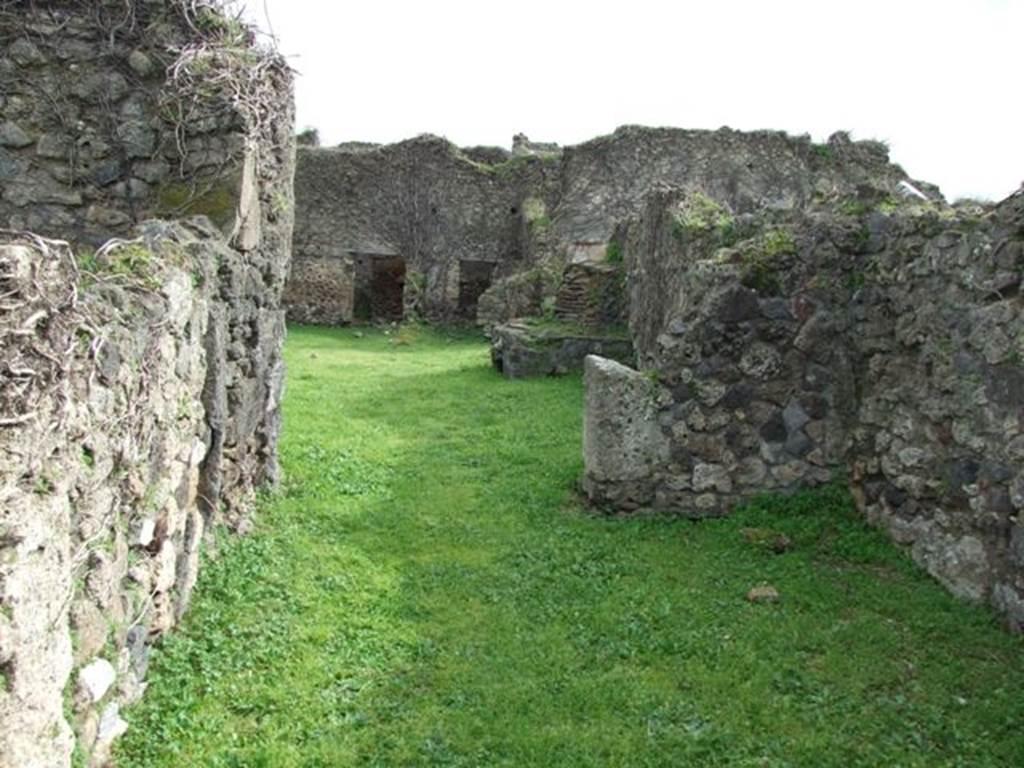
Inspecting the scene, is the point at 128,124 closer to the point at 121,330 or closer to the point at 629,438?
the point at 121,330

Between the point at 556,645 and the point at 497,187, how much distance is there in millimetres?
18444

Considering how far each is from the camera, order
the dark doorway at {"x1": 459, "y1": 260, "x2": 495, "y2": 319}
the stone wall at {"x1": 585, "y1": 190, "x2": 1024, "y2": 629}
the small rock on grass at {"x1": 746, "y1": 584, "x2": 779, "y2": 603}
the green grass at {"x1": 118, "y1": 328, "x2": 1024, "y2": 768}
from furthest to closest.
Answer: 1. the dark doorway at {"x1": 459, "y1": 260, "x2": 495, "y2": 319}
2. the stone wall at {"x1": 585, "y1": 190, "x2": 1024, "y2": 629}
3. the small rock on grass at {"x1": 746, "y1": 584, "x2": 779, "y2": 603}
4. the green grass at {"x1": 118, "y1": 328, "x2": 1024, "y2": 768}

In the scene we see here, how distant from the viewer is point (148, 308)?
369cm

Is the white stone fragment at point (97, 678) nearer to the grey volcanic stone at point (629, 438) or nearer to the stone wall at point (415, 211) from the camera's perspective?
the grey volcanic stone at point (629, 438)

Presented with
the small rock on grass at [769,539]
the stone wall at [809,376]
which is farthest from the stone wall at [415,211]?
the small rock on grass at [769,539]

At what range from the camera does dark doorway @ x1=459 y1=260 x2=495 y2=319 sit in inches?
870

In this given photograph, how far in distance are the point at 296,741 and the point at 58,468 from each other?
5.20 feet

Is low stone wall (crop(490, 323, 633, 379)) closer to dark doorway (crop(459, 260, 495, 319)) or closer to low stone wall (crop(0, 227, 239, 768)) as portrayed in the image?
low stone wall (crop(0, 227, 239, 768))

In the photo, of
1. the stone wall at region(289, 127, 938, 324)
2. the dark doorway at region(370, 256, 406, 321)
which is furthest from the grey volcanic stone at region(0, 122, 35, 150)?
the dark doorway at region(370, 256, 406, 321)

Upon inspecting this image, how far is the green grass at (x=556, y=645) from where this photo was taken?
11.9 ft

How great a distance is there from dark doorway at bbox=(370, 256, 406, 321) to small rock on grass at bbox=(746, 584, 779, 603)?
61.4ft

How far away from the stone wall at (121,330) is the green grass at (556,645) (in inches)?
16.9

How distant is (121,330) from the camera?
3.27 m

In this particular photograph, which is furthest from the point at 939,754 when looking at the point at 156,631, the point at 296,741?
the point at 156,631
